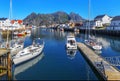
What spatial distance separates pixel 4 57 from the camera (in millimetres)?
28766

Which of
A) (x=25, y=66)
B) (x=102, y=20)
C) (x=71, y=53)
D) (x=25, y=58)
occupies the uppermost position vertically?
(x=102, y=20)

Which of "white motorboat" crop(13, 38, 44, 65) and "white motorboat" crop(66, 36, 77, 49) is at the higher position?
"white motorboat" crop(66, 36, 77, 49)

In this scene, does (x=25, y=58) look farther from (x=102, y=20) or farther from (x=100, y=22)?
(x=102, y=20)

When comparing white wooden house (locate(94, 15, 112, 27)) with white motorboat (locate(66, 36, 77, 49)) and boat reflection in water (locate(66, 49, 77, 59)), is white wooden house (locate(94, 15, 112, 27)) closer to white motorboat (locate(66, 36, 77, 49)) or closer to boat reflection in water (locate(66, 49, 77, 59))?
white motorboat (locate(66, 36, 77, 49))

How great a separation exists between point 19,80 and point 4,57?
375 centimetres

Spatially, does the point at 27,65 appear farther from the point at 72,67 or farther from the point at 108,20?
the point at 108,20

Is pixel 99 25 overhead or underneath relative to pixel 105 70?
overhead

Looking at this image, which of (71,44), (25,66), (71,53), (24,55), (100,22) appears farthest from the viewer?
(100,22)

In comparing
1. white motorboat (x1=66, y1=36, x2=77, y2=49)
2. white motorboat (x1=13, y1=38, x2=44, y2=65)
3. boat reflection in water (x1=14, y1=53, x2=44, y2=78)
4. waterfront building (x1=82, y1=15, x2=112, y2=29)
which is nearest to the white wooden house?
waterfront building (x1=82, y1=15, x2=112, y2=29)

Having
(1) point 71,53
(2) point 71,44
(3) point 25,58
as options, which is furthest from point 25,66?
(2) point 71,44

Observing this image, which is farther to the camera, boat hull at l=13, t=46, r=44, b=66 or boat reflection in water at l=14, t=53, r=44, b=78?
boat hull at l=13, t=46, r=44, b=66

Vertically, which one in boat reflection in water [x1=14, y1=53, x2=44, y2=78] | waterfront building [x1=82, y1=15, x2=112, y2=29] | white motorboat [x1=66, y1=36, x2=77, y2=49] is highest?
waterfront building [x1=82, y1=15, x2=112, y2=29]

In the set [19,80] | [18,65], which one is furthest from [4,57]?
[18,65]

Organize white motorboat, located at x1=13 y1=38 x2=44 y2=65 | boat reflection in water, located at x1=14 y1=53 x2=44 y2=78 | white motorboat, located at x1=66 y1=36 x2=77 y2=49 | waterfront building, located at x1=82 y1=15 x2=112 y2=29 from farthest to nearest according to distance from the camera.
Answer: waterfront building, located at x1=82 y1=15 x2=112 y2=29 → white motorboat, located at x1=66 y1=36 x2=77 y2=49 → white motorboat, located at x1=13 y1=38 x2=44 y2=65 → boat reflection in water, located at x1=14 y1=53 x2=44 y2=78
